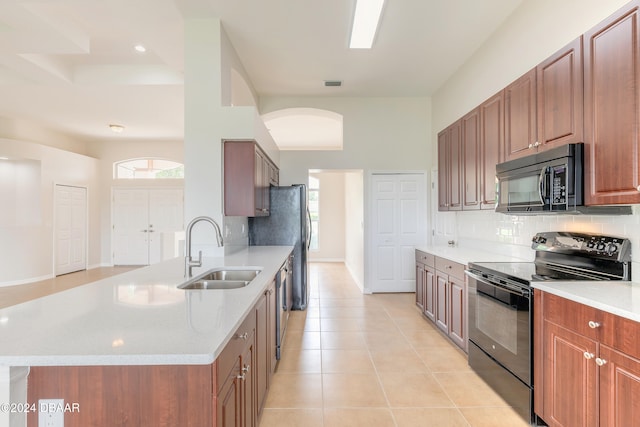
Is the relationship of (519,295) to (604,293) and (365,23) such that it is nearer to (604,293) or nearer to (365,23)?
(604,293)

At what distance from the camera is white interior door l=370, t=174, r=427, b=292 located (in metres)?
5.34

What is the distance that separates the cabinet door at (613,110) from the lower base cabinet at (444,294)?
1.40m

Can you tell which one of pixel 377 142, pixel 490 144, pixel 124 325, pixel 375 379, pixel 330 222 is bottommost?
pixel 375 379

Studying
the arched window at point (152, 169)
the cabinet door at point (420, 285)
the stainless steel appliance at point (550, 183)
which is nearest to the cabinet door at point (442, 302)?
the cabinet door at point (420, 285)

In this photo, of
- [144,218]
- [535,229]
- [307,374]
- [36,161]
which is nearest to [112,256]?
[144,218]

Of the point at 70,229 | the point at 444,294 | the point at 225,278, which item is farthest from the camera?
the point at 70,229

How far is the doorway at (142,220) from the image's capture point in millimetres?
8219

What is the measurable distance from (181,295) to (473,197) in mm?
2921

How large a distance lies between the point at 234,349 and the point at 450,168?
136 inches

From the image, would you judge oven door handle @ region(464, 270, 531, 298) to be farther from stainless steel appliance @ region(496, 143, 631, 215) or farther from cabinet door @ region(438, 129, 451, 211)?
cabinet door @ region(438, 129, 451, 211)

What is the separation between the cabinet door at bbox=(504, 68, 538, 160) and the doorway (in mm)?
7495

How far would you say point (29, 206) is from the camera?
21.4 ft

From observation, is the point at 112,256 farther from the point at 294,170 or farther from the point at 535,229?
the point at 535,229

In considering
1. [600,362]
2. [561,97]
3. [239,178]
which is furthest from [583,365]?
[239,178]
